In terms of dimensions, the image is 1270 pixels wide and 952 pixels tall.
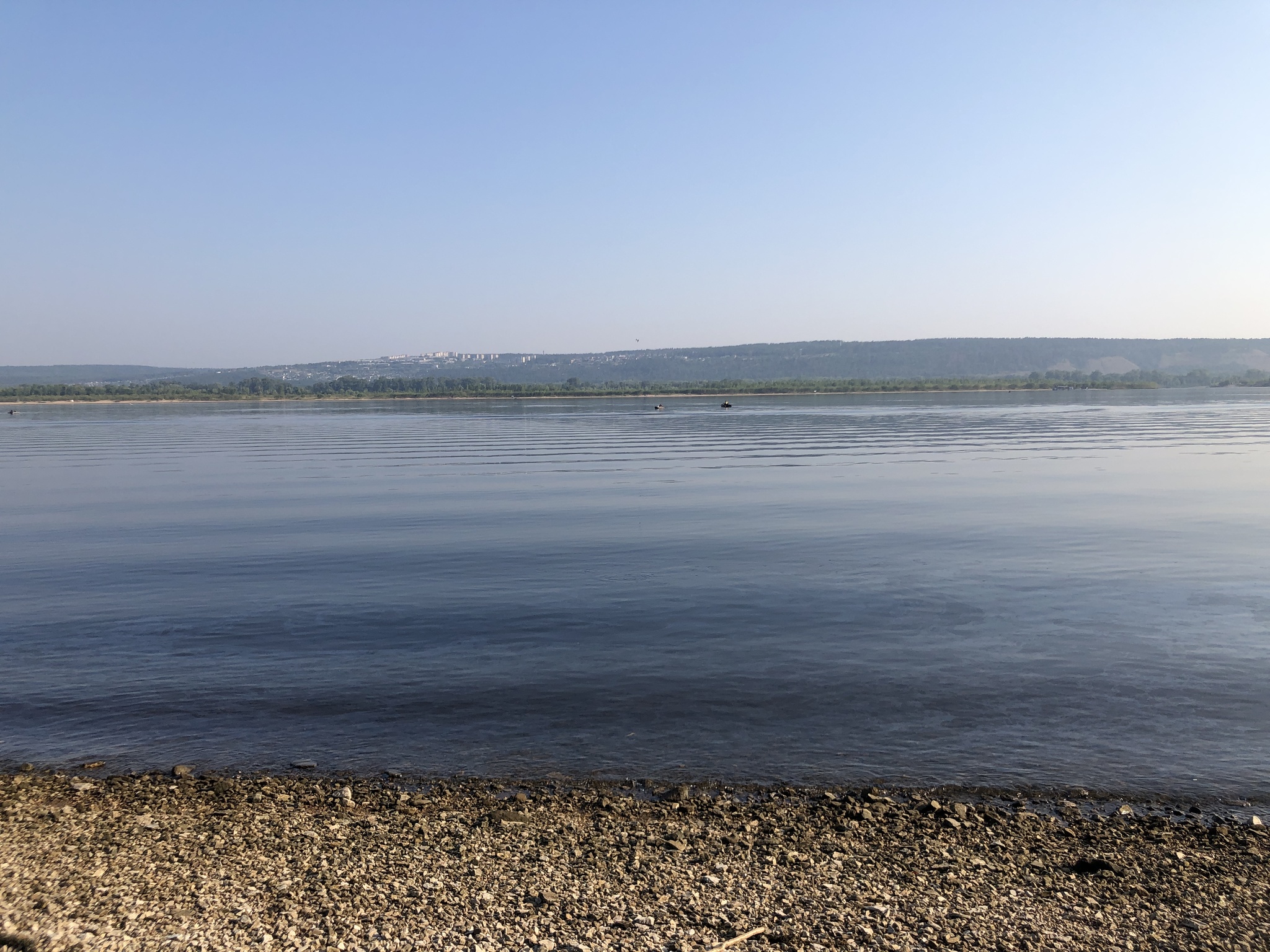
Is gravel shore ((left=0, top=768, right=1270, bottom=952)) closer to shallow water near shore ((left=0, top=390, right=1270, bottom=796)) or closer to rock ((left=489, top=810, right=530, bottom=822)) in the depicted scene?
rock ((left=489, top=810, right=530, bottom=822))

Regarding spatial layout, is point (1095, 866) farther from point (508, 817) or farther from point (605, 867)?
point (508, 817)

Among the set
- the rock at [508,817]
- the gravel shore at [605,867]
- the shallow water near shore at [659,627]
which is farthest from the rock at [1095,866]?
the rock at [508,817]

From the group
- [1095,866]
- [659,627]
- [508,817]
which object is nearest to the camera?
[1095,866]

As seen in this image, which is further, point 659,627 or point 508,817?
point 659,627

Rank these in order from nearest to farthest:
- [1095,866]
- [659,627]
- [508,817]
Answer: [1095,866] → [508,817] → [659,627]

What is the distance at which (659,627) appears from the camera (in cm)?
1620

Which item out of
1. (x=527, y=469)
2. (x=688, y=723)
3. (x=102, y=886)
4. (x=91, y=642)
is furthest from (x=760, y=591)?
(x=527, y=469)

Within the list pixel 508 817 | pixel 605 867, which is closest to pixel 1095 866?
pixel 605 867

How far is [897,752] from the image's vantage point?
1077cm

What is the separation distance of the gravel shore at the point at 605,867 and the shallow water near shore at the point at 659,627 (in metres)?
0.86

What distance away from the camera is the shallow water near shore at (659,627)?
11.1m

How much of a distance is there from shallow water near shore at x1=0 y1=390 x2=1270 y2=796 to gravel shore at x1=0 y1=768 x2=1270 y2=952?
2.83 feet

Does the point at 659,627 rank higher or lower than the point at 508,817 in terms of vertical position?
higher

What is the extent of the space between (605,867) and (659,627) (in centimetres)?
823
